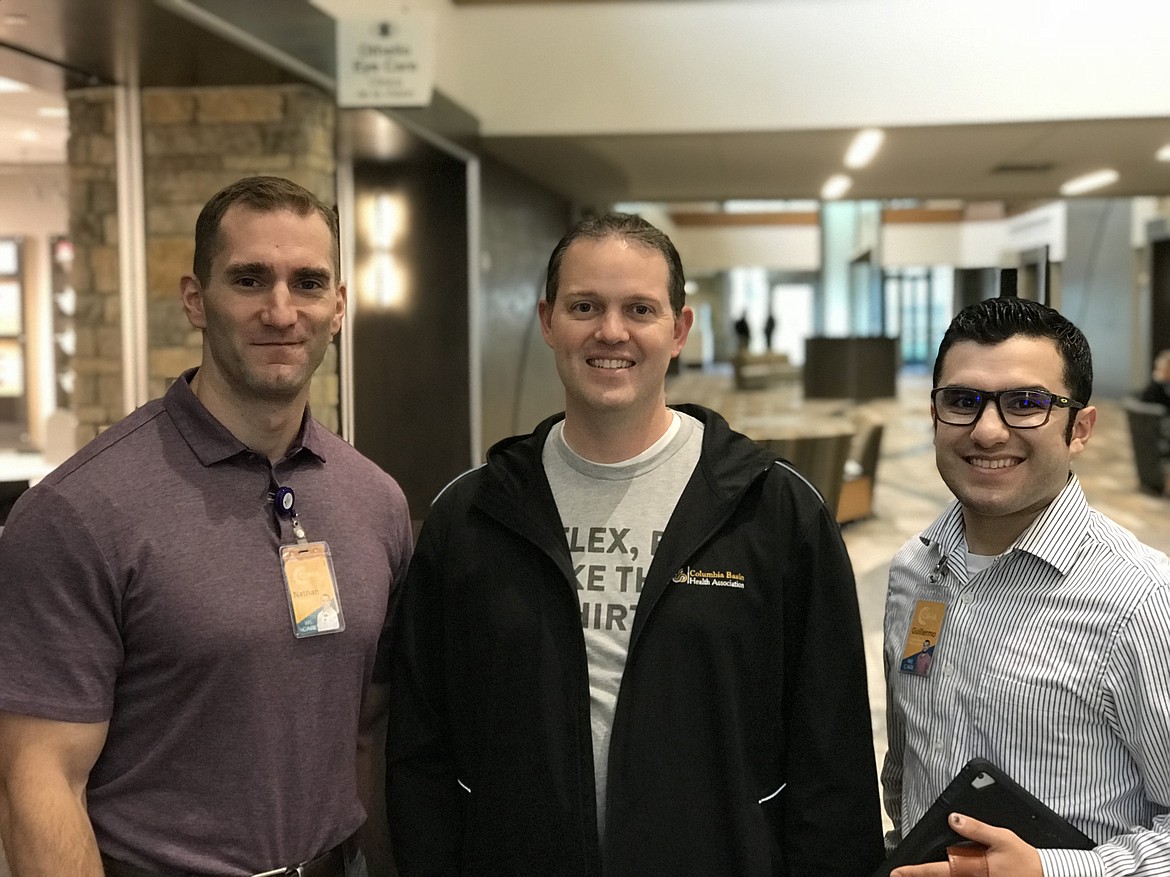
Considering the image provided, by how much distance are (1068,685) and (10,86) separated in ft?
14.8

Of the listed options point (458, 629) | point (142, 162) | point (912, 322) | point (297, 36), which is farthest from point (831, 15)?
point (912, 322)

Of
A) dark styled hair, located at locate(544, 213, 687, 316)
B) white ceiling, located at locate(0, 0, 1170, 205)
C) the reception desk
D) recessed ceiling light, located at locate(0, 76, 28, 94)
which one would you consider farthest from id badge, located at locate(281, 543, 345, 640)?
the reception desk

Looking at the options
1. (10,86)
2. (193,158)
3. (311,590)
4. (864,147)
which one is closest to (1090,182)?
(864,147)

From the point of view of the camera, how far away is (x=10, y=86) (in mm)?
4438

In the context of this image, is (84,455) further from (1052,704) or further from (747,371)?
(747,371)

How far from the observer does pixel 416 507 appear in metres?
7.85

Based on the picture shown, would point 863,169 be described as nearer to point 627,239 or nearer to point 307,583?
point 627,239

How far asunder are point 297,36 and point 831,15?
4.45m

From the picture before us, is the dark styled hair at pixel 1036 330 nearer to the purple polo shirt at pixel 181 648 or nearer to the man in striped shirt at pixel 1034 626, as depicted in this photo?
the man in striped shirt at pixel 1034 626

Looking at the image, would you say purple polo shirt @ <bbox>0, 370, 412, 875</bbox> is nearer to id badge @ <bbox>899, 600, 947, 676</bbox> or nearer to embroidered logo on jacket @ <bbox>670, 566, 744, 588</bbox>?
embroidered logo on jacket @ <bbox>670, 566, 744, 588</bbox>

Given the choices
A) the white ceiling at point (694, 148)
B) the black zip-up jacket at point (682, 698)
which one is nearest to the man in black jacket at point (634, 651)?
→ the black zip-up jacket at point (682, 698)

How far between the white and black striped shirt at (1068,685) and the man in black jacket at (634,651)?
0.15 m

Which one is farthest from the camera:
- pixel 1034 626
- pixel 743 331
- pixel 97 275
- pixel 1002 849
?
pixel 743 331

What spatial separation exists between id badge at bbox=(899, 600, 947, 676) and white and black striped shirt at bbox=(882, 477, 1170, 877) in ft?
0.04
